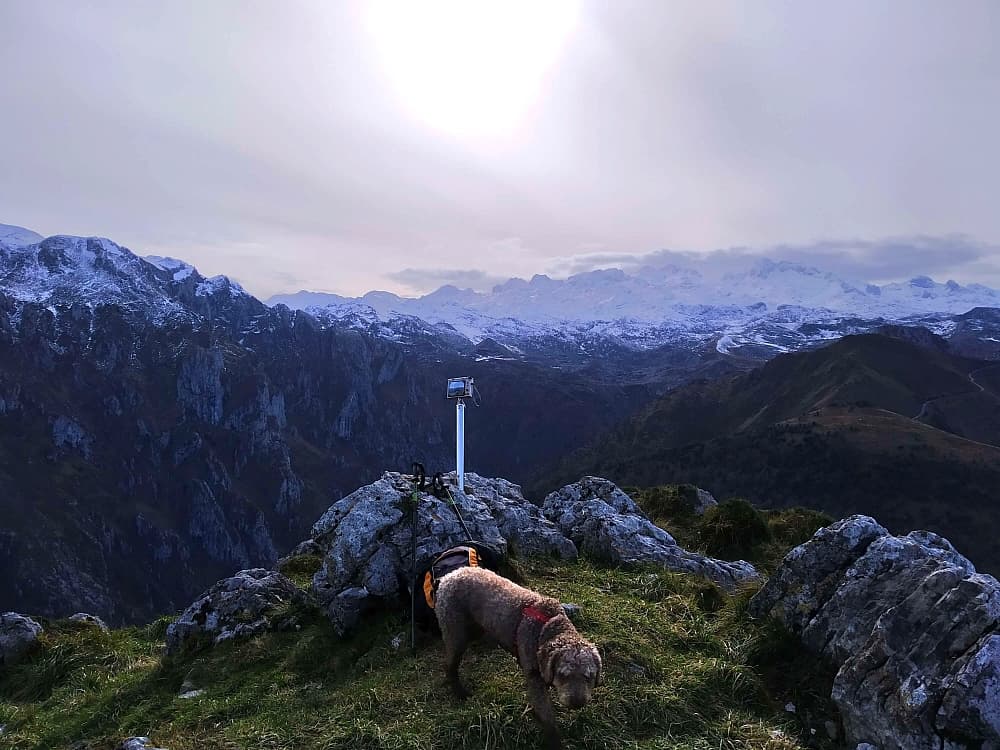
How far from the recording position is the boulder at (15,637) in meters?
13.8

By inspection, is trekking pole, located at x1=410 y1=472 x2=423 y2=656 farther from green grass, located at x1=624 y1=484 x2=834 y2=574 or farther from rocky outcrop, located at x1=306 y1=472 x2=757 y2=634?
green grass, located at x1=624 y1=484 x2=834 y2=574

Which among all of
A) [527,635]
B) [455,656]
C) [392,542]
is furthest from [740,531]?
[527,635]

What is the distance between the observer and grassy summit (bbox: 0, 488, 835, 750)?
296 inches

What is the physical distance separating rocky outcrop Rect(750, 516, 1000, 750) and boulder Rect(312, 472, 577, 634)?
5808mm

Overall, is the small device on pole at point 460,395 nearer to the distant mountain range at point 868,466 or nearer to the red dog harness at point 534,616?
the red dog harness at point 534,616

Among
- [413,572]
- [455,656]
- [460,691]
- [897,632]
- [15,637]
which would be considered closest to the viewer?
[897,632]

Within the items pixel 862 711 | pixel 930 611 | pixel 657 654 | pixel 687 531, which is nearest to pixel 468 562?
pixel 657 654

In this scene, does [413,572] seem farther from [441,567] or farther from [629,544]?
[629,544]

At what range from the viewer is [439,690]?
332 inches

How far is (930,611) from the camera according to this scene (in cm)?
771

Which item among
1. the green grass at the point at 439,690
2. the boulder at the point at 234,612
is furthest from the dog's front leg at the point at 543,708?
the boulder at the point at 234,612

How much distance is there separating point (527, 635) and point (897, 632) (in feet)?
16.5

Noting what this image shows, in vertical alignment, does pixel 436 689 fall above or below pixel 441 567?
below

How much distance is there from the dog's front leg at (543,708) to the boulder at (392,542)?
4308mm
